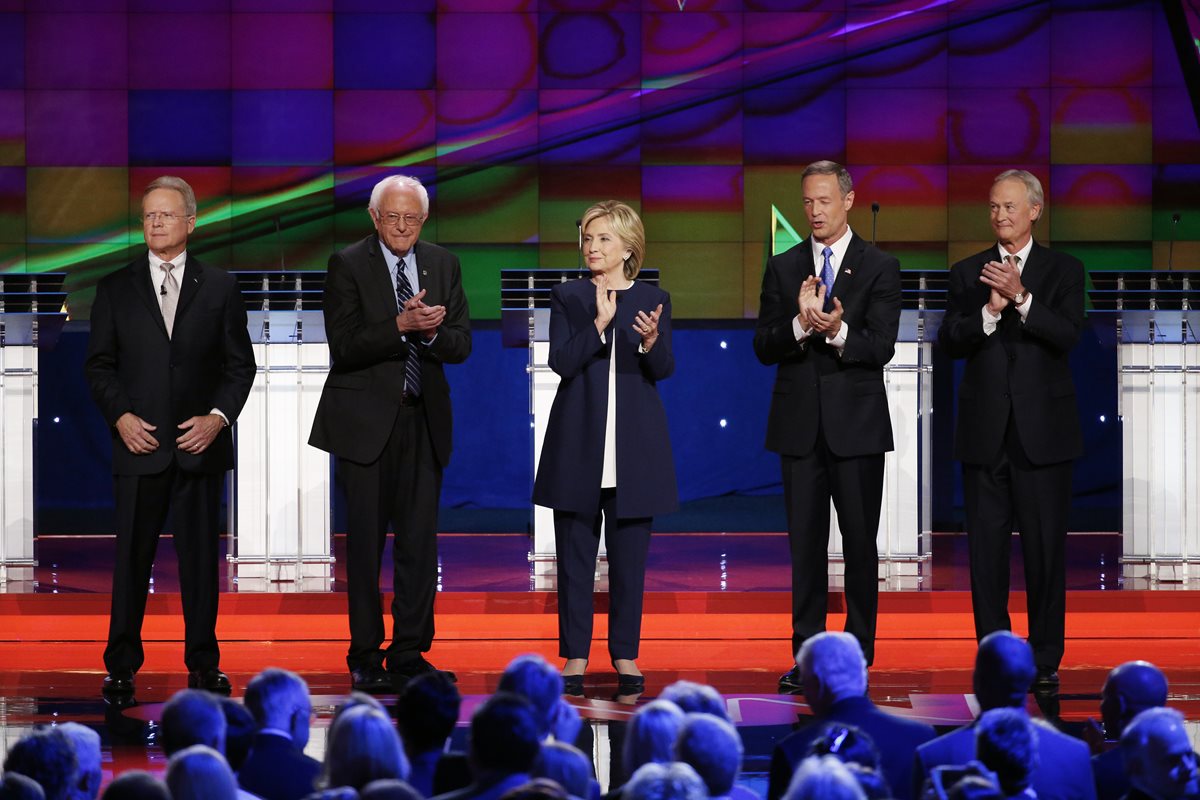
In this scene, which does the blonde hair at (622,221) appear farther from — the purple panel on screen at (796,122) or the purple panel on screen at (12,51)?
the purple panel on screen at (12,51)

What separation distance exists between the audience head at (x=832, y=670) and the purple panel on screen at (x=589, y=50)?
7111 mm

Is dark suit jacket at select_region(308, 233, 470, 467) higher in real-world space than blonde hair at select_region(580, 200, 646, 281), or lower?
lower

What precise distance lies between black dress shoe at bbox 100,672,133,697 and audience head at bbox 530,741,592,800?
256 cm

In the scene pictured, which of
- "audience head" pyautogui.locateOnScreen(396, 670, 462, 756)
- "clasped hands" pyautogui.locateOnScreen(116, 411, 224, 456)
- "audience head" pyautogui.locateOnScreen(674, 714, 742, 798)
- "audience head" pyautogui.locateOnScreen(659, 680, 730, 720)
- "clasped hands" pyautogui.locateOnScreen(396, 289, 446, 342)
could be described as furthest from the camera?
"clasped hands" pyautogui.locateOnScreen(116, 411, 224, 456)

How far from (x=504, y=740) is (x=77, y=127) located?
805 centimetres

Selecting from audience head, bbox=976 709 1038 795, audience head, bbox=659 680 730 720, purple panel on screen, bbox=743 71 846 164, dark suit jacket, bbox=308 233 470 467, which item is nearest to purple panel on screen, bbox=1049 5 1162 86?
purple panel on screen, bbox=743 71 846 164

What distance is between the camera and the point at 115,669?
15.2 feet

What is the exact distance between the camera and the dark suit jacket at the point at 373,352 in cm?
471

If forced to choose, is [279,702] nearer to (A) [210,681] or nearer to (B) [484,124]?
(A) [210,681]

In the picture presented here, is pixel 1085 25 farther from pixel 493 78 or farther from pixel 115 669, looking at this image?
pixel 115 669

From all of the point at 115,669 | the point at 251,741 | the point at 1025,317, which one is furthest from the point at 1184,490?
the point at 251,741

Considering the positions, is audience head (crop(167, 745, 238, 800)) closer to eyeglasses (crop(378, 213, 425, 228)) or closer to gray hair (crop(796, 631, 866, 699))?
gray hair (crop(796, 631, 866, 699))

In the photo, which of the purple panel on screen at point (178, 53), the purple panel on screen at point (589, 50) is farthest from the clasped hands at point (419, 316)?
the purple panel on screen at point (178, 53)

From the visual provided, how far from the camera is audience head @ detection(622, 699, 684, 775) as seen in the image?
8.12 ft
